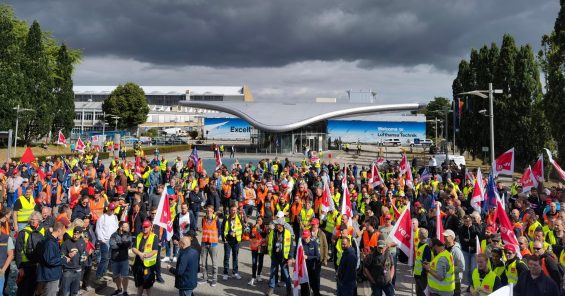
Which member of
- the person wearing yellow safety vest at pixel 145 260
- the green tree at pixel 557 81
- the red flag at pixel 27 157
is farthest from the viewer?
the green tree at pixel 557 81

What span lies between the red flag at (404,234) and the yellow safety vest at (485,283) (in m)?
2.04

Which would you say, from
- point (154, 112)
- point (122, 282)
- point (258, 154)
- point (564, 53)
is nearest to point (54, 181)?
point (122, 282)

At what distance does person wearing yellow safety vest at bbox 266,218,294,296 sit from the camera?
9298 mm

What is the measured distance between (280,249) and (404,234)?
2453 mm

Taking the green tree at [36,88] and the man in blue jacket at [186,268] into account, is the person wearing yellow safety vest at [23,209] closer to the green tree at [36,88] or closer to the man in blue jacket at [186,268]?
the man in blue jacket at [186,268]

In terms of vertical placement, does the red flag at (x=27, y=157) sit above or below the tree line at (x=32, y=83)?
below

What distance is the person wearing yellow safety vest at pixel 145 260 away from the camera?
863cm

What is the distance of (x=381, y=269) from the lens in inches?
310

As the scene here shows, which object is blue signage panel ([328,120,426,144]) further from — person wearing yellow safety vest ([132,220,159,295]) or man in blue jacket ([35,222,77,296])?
man in blue jacket ([35,222,77,296])

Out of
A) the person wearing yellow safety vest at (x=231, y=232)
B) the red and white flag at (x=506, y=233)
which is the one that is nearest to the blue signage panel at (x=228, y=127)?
the person wearing yellow safety vest at (x=231, y=232)

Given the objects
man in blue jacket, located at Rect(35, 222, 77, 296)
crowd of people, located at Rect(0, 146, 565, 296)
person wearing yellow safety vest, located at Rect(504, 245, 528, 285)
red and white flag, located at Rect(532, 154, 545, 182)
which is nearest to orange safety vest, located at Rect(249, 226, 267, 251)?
crowd of people, located at Rect(0, 146, 565, 296)

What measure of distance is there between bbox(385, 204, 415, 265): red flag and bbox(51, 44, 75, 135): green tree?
Answer: 5193 centimetres

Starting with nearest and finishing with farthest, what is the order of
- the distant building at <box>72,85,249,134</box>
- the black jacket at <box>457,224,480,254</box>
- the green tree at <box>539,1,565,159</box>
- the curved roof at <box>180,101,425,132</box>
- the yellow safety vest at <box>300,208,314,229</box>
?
the black jacket at <box>457,224,480,254</box>
the yellow safety vest at <box>300,208,314,229</box>
the green tree at <box>539,1,565,159</box>
the curved roof at <box>180,101,425,132</box>
the distant building at <box>72,85,249,134</box>

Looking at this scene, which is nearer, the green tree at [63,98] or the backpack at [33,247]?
the backpack at [33,247]
